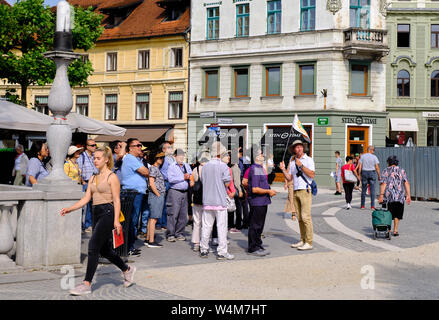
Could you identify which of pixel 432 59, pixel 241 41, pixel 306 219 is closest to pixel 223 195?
pixel 306 219

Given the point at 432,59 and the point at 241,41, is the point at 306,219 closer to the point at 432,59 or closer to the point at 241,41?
the point at 241,41

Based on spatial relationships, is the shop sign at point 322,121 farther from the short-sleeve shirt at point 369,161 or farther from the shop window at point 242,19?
the short-sleeve shirt at point 369,161

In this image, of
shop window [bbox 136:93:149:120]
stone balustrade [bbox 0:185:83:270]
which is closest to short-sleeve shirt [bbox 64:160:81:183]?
stone balustrade [bbox 0:185:83:270]

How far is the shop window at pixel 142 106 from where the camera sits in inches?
1481

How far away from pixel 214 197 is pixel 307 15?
24205 mm

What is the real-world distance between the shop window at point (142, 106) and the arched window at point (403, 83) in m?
16.1

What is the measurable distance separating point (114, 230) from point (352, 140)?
25.9 m

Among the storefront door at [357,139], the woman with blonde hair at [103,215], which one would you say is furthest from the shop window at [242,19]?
the woman with blonde hair at [103,215]

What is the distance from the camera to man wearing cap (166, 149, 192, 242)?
10938 mm

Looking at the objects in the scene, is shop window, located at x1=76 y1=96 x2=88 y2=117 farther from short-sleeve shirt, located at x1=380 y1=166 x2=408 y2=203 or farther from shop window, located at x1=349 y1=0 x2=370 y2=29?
short-sleeve shirt, located at x1=380 y1=166 x2=408 y2=203

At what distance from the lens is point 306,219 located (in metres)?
10.3

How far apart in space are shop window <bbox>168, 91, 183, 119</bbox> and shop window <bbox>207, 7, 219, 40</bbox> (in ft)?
13.4

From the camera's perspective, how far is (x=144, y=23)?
1529 inches

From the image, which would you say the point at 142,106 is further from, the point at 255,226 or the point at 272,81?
the point at 255,226
